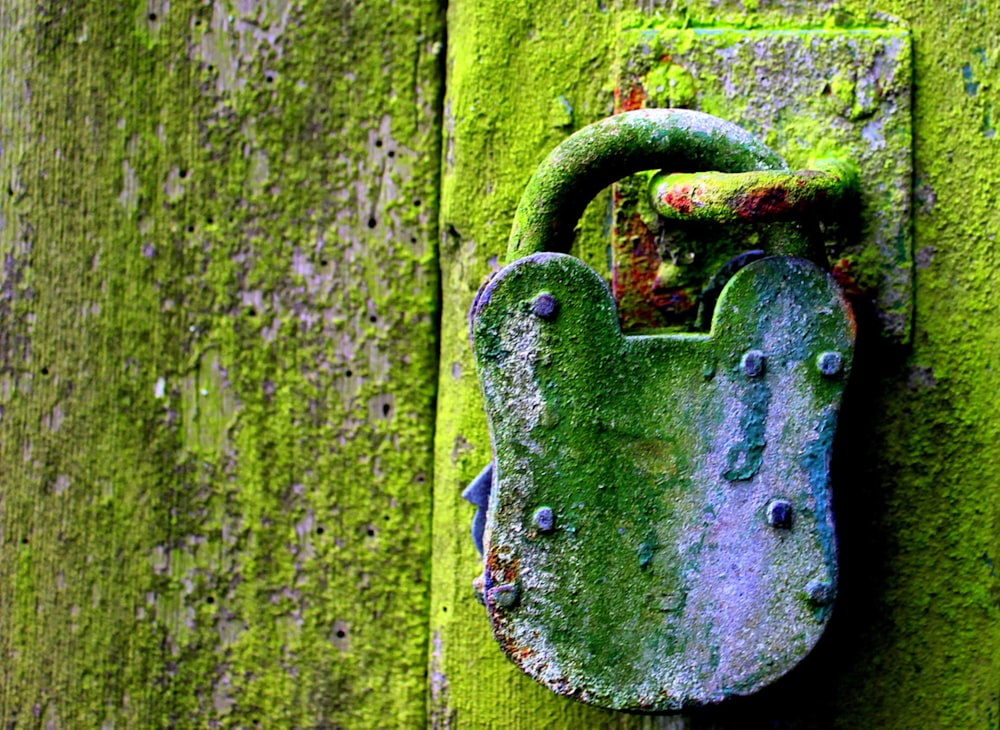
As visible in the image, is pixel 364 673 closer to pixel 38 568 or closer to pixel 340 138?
pixel 38 568

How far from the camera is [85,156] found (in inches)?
23.5

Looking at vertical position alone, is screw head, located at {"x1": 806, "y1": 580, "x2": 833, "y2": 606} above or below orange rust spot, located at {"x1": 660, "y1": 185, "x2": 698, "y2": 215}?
below

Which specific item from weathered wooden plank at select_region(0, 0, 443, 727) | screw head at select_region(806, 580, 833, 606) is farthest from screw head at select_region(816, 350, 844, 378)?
weathered wooden plank at select_region(0, 0, 443, 727)

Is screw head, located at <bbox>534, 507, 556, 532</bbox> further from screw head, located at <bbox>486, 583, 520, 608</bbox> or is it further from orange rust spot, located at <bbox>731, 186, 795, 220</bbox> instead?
orange rust spot, located at <bbox>731, 186, 795, 220</bbox>

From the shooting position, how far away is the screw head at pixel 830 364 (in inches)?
16.9

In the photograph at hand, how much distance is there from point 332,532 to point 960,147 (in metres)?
0.45

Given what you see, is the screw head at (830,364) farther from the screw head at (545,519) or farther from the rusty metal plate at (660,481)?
the screw head at (545,519)

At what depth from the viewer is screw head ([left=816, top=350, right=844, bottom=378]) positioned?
429mm

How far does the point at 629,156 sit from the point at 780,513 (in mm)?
195

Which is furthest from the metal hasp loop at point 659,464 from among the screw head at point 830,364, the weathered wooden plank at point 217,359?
the weathered wooden plank at point 217,359

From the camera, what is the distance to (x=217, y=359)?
587 millimetres

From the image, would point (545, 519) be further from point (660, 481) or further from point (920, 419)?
point (920, 419)

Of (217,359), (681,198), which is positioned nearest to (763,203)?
(681,198)

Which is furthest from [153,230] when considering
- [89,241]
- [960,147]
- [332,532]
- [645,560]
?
[960,147]
